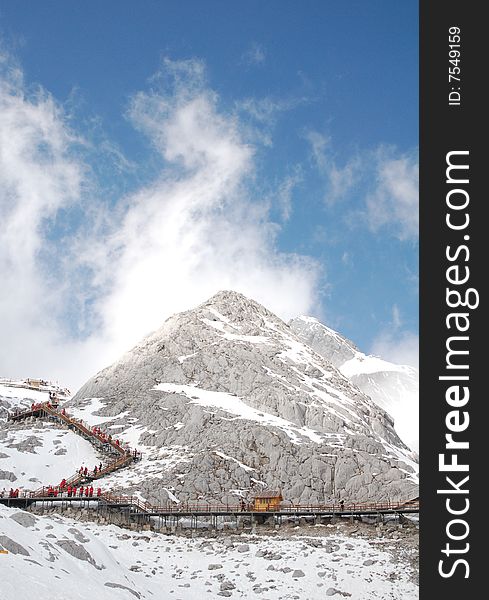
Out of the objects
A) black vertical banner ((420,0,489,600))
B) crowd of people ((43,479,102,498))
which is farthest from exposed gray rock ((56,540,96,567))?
crowd of people ((43,479,102,498))

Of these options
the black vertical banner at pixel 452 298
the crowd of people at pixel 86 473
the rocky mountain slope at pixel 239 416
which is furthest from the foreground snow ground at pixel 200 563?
the rocky mountain slope at pixel 239 416

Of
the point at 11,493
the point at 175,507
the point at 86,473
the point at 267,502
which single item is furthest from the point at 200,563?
the point at 86,473

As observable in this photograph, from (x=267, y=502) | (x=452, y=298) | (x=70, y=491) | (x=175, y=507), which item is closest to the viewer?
(x=452, y=298)

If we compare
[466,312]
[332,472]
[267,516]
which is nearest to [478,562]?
[466,312]

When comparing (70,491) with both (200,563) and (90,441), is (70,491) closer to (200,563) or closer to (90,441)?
(200,563)

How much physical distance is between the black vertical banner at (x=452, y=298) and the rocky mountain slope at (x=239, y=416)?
55.1 meters

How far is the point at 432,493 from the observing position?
53.0 feet

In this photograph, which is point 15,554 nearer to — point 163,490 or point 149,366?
point 163,490

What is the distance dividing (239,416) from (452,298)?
77.3 metres

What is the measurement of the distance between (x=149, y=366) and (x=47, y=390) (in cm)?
6695

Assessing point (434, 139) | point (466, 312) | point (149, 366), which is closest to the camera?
point (466, 312)

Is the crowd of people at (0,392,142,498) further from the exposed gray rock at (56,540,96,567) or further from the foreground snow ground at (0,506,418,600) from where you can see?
the exposed gray rock at (56,540,96,567)

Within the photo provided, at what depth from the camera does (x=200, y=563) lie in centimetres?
4212

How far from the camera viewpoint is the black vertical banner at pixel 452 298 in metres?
15.8
